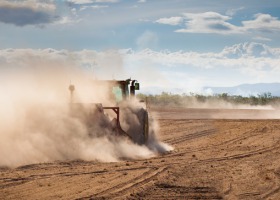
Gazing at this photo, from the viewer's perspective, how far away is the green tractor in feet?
49.0

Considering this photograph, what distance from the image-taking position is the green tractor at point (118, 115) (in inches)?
588

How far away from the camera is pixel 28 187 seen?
9992mm

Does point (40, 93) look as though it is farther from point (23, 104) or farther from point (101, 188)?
point (101, 188)

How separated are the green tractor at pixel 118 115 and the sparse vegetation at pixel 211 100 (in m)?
52.8

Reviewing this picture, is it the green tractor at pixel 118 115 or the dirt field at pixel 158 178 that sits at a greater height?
the green tractor at pixel 118 115

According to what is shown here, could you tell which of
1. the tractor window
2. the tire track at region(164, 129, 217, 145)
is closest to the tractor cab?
the tractor window

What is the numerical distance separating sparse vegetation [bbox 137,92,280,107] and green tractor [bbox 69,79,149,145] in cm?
5279

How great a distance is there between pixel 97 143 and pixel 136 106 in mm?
2705

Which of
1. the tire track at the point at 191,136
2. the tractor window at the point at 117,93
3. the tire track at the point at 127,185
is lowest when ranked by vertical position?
the tire track at the point at 191,136

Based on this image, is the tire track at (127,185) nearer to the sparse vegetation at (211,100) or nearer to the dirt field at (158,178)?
the dirt field at (158,178)

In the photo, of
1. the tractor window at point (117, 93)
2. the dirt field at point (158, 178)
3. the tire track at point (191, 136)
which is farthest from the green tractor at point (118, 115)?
the tire track at point (191, 136)

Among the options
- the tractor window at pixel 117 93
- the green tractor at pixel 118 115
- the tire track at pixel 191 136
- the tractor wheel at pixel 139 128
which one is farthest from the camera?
the tire track at pixel 191 136

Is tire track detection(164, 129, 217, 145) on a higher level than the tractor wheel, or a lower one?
lower

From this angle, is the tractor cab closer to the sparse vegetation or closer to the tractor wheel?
the tractor wheel
